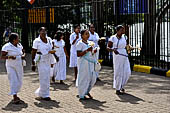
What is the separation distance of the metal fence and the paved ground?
134cm

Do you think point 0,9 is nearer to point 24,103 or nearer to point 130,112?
point 24,103

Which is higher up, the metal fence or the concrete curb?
the metal fence

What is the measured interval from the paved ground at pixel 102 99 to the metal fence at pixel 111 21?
134 centimetres

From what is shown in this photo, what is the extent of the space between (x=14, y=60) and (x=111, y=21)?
321 inches

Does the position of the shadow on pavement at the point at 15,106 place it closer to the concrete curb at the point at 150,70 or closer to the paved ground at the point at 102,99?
the paved ground at the point at 102,99

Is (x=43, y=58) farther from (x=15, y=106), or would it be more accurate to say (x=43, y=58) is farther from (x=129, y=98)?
(x=129, y=98)

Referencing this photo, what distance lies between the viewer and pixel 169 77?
14.2 m

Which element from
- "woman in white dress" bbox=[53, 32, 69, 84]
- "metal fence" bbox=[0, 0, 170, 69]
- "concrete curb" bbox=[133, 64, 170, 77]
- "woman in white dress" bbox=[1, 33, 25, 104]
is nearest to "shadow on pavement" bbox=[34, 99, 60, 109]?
"woman in white dress" bbox=[1, 33, 25, 104]

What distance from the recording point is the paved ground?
9.45m

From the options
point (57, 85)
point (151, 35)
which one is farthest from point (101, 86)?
point (151, 35)

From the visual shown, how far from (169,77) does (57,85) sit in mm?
3617

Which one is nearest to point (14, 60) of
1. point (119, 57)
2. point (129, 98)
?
point (119, 57)

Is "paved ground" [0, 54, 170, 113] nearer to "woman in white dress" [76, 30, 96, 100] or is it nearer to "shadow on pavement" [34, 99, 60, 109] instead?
"shadow on pavement" [34, 99, 60, 109]

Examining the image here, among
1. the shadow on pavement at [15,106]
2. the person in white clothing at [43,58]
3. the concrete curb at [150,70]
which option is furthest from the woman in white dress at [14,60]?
the concrete curb at [150,70]
